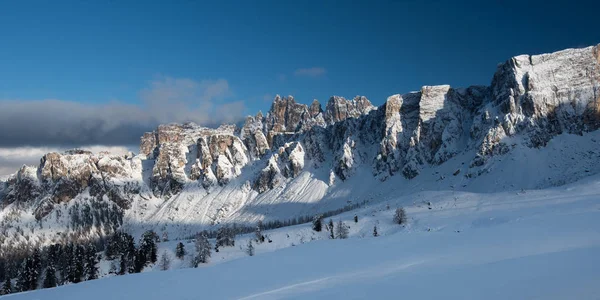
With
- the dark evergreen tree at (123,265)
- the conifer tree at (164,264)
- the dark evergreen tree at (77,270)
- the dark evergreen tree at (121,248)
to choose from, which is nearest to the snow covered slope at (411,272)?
the dark evergreen tree at (77,270)

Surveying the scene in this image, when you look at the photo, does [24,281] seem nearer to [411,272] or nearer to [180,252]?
[180,252]

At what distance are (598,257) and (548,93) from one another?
648 ft

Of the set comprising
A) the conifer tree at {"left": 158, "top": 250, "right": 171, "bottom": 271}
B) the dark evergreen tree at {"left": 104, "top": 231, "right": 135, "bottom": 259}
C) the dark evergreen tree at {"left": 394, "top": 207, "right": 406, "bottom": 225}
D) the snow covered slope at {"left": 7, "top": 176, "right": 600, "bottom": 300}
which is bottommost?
the conifer tree at {"left": 158, "top": 250, "right": 171, "bottom": 271}

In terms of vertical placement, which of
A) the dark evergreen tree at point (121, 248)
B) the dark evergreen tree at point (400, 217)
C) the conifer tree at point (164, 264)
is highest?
the dark evergreen tree at point (121, 248)

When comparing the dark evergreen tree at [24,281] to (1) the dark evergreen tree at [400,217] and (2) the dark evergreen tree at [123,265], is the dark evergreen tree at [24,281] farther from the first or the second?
(1) the dark evergreen tree at [400,217]

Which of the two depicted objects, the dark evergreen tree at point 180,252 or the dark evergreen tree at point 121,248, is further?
the dark evergreen tree at point 180,252

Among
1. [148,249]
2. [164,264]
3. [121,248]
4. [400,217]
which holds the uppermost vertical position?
[121,248]

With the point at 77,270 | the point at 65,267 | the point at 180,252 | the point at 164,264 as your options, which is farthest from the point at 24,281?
the point at 180,252

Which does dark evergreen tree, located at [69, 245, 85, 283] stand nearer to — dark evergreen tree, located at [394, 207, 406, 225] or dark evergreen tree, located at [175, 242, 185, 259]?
dark evergreen tree, located at [175, 242, 185, 259]

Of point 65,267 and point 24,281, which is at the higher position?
point 24,281

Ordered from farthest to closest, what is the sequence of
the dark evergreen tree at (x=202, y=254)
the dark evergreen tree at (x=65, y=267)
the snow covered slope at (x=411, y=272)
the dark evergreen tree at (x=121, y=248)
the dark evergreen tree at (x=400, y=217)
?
the dark evergreen tree at (x=400, y=217), the dark evergreen tree at (x=121, y=248), the dark evergreen tree at (x=202, y=254), the dark evergreen tree at (x=65, y=267), the snow covered slope at (x=411, y=272)

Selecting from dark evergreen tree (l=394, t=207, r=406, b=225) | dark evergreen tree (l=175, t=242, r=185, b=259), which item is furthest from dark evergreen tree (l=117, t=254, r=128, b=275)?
dark evergreen tree (l=394, t=207, r=406, b=225)

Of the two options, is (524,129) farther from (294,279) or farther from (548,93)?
(294,279)

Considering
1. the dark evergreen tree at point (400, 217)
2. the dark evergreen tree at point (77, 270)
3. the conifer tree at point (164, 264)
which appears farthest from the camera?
the dark evergreen tree at point (400, 217)
